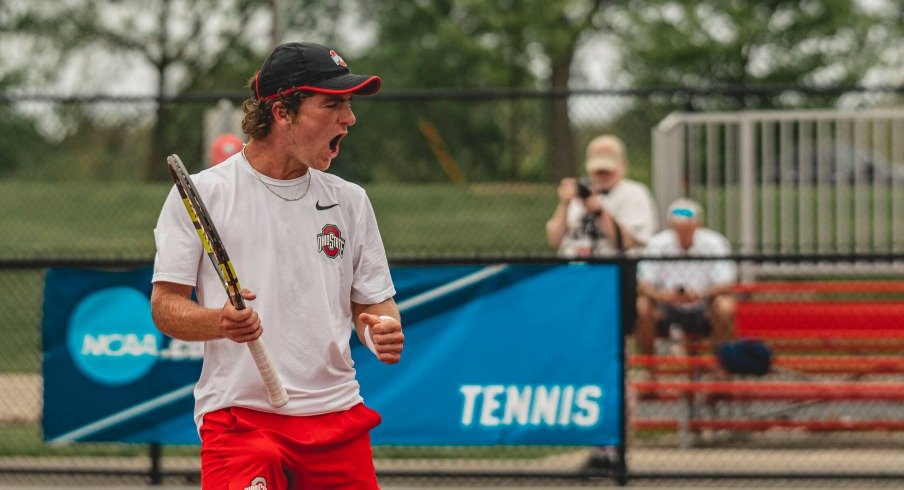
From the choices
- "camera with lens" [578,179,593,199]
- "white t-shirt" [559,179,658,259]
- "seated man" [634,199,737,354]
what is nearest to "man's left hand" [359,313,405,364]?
"camera with lens" [578,179,593,199]

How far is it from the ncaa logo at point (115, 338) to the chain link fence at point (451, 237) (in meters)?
0.22

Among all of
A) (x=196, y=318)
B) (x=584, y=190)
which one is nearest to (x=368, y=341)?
(x=196, y=318)

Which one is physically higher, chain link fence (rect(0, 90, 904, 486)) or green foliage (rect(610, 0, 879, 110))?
green foliage (rect(610, 0, 879, 110))

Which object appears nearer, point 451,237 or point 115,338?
point 115,338

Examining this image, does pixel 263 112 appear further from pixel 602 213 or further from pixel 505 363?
pixel 602 213

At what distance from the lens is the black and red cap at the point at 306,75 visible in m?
3.46

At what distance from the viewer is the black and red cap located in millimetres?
3455

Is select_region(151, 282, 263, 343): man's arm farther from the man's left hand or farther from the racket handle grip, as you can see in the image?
the man's left hand

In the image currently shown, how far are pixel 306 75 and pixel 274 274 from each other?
529 mm

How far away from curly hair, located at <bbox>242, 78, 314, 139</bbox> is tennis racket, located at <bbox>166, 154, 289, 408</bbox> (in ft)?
1.10

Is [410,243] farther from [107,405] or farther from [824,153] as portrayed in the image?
[107,405]

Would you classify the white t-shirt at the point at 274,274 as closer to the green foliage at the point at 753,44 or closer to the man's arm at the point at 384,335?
the man's arm at the point at 384,335

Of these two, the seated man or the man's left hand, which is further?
the seated man

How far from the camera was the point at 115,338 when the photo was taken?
6996mm
